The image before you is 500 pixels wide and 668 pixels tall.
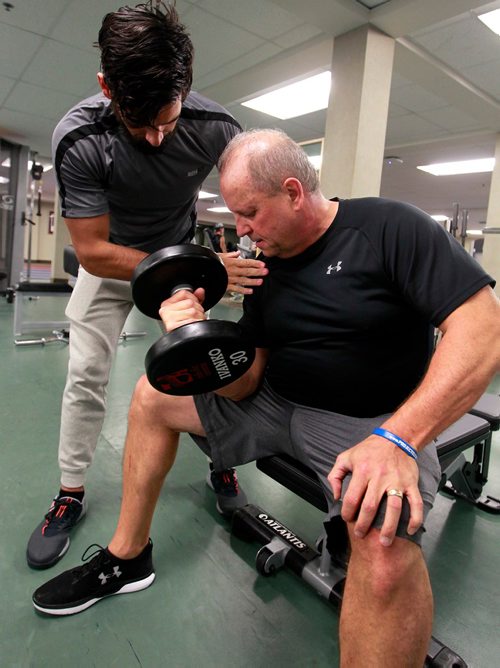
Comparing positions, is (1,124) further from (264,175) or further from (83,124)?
(264,175)

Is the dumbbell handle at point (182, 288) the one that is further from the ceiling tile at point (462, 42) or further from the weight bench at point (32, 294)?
the weight bench at point (32, 294)

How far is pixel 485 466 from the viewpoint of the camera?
175 cm

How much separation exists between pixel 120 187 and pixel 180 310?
618mm

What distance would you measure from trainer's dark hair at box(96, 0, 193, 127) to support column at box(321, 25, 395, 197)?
222cm

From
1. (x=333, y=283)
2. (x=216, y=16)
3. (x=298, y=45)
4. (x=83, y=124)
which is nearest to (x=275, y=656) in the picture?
(x=333, y=283)

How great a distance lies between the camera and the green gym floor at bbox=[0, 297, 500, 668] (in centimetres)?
103

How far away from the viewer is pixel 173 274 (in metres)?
1.01

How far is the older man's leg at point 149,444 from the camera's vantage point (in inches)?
43.1

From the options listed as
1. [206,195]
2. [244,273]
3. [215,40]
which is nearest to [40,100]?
[215,40]

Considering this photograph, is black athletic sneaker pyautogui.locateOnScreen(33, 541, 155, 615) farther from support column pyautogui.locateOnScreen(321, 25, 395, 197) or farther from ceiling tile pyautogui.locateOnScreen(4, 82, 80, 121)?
ceiling tile pyautogui.locateOnScreen(4, 82, 80, 121)

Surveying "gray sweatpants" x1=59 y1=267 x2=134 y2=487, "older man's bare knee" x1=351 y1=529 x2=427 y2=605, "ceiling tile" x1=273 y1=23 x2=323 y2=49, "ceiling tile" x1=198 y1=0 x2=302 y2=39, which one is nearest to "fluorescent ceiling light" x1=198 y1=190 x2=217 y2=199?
"ceiling tile" x1=273 y1=23 x2=323 y2=49

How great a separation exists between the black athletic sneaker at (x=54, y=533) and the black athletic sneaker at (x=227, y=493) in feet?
1.49

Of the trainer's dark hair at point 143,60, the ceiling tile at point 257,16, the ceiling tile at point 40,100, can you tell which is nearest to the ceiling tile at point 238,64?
the ceiling tile at point 257,16

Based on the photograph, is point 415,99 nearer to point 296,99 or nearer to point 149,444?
point 296,99
